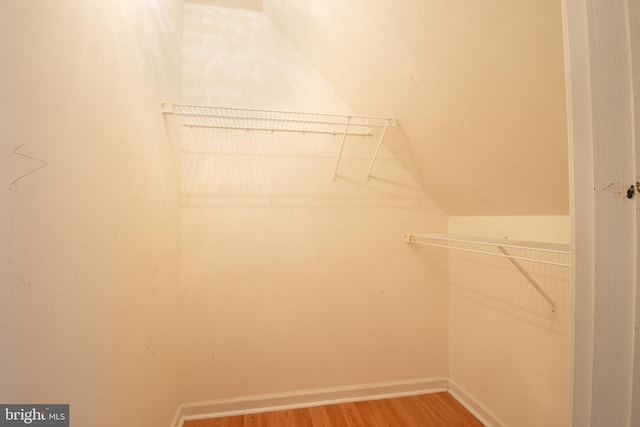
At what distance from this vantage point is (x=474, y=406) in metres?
1.75

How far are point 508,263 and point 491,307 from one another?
0.32m

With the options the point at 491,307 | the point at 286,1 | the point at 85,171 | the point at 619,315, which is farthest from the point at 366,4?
the point at 491,307

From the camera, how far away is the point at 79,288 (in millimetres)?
773

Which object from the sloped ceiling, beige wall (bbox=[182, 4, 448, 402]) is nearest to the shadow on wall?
beige wall (bbox=[182, 4, 448, 402])

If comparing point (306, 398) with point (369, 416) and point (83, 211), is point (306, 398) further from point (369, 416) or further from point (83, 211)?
point (83, 211)

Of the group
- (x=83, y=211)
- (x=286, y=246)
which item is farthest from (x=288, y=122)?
(x=83, y=211)

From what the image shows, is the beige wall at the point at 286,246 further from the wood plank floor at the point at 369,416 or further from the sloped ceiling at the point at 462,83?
the sloped ceiling at the point at 462,83

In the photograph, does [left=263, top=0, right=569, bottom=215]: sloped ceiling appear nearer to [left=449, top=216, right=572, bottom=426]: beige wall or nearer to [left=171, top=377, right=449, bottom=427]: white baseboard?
[left=449, top=216, right=572, bottom=426]: beige wall

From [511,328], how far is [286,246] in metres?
1.39

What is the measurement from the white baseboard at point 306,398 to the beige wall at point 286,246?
0.13 feet

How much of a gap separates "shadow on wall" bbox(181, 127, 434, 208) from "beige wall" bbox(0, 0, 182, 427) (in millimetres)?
390

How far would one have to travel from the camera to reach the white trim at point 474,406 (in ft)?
5.31

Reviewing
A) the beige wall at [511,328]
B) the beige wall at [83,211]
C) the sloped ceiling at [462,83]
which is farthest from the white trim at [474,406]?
the beige wall at [83,211]

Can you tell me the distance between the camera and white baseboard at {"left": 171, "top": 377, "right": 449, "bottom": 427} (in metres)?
1.73
